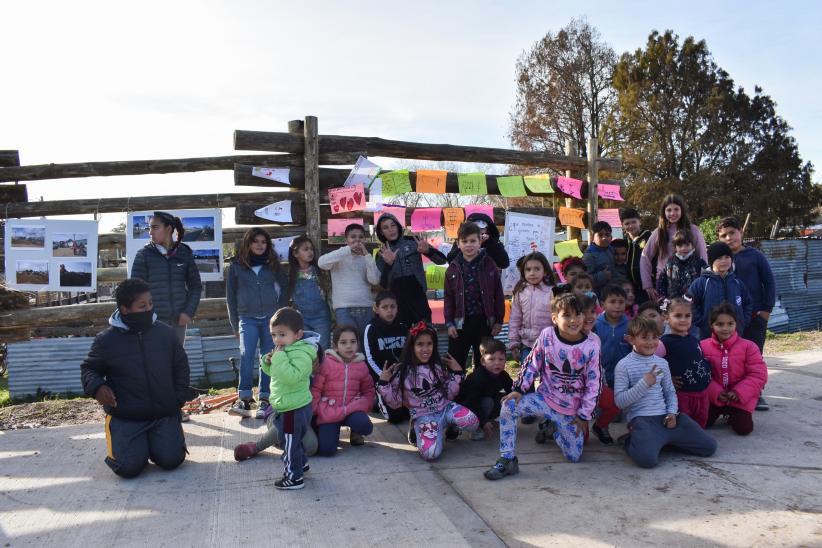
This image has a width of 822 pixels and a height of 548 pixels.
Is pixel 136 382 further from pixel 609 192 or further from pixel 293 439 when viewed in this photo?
pixel 609 192

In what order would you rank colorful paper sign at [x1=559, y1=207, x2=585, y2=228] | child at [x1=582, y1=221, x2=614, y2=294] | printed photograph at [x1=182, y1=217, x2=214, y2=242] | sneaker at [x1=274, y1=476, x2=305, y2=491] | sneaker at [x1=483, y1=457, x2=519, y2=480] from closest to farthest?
1. sneaker at [x1=274, y1=476, x2=305, y2=491]
2. sneaker at [x1=483, y1=457, x2=519, y2=480]
3. child at [x1=582, y1=221, x2=614, y2=294]
4. printed photograph at [x1=182, y1=217, x2=214, y2=242]
5. colorful paper sign at [x1=559, y1=207, x2=585, y2=228]

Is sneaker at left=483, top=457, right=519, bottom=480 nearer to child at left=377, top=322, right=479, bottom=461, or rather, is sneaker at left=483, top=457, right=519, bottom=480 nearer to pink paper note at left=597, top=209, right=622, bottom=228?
child at left=377, top=322, right=479, bottom=461

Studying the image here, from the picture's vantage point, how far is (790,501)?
3.48 meters

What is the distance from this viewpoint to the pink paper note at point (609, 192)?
29.4 feet

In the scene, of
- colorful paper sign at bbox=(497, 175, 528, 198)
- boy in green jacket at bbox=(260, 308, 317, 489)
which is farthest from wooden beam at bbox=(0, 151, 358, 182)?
boy in green jacket at bbox=(260, 308, 317, 489)

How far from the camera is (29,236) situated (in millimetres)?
6711

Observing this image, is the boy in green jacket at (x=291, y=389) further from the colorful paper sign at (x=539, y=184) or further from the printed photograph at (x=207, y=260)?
the colorful paper sign at (x=539, y=184)

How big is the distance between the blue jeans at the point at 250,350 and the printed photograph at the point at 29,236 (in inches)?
110

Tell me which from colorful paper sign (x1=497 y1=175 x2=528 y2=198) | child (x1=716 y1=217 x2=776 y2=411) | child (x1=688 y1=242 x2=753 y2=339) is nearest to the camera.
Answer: child (x1=688 y1=242 x2=753 y2=339)

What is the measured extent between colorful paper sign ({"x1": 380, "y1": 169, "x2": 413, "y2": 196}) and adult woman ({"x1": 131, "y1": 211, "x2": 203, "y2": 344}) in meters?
2.55

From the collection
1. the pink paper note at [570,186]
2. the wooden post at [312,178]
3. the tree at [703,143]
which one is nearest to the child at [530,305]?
the wooden post at [312,178]

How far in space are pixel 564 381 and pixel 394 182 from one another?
12.3 ft

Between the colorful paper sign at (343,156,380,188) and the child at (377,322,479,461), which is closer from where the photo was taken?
the child at (377,322,479,461)

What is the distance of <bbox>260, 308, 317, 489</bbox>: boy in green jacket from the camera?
388 cm
